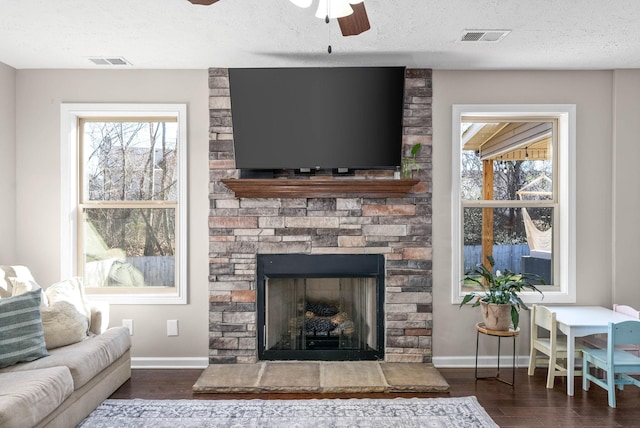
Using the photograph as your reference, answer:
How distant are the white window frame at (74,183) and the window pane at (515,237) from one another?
2.47 meters

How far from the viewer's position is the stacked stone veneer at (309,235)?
3906mm

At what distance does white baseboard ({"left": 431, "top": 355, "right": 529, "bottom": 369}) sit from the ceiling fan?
113 inches

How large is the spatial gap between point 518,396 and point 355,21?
2.83 metres

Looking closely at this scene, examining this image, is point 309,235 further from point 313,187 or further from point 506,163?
point 506,163

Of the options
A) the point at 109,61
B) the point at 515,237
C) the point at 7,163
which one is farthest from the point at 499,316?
the point at 7,163

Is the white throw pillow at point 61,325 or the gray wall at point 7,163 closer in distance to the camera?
the white throw pillow at point 61,325

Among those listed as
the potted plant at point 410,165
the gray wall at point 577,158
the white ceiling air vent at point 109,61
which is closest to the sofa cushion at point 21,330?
the white ceiling air vent at point 109,61

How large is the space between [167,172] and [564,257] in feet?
11.6

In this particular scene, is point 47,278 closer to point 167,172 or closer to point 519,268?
point 167,172

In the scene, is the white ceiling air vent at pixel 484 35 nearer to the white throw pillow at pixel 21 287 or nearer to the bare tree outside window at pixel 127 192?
the bare tree outside window at pixel 127 192

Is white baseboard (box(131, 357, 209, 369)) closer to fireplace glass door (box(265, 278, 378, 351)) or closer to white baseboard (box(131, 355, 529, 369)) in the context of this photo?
white baseboard (box(131, 355, 529, 369))

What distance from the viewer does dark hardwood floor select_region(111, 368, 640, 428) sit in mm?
2996

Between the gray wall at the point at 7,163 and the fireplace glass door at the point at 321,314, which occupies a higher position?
the gray wall at the point at 7,163

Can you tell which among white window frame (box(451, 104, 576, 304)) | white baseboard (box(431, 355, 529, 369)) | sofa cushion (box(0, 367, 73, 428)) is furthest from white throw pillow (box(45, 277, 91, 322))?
white window frame (box(451, 104, 576, 304))
